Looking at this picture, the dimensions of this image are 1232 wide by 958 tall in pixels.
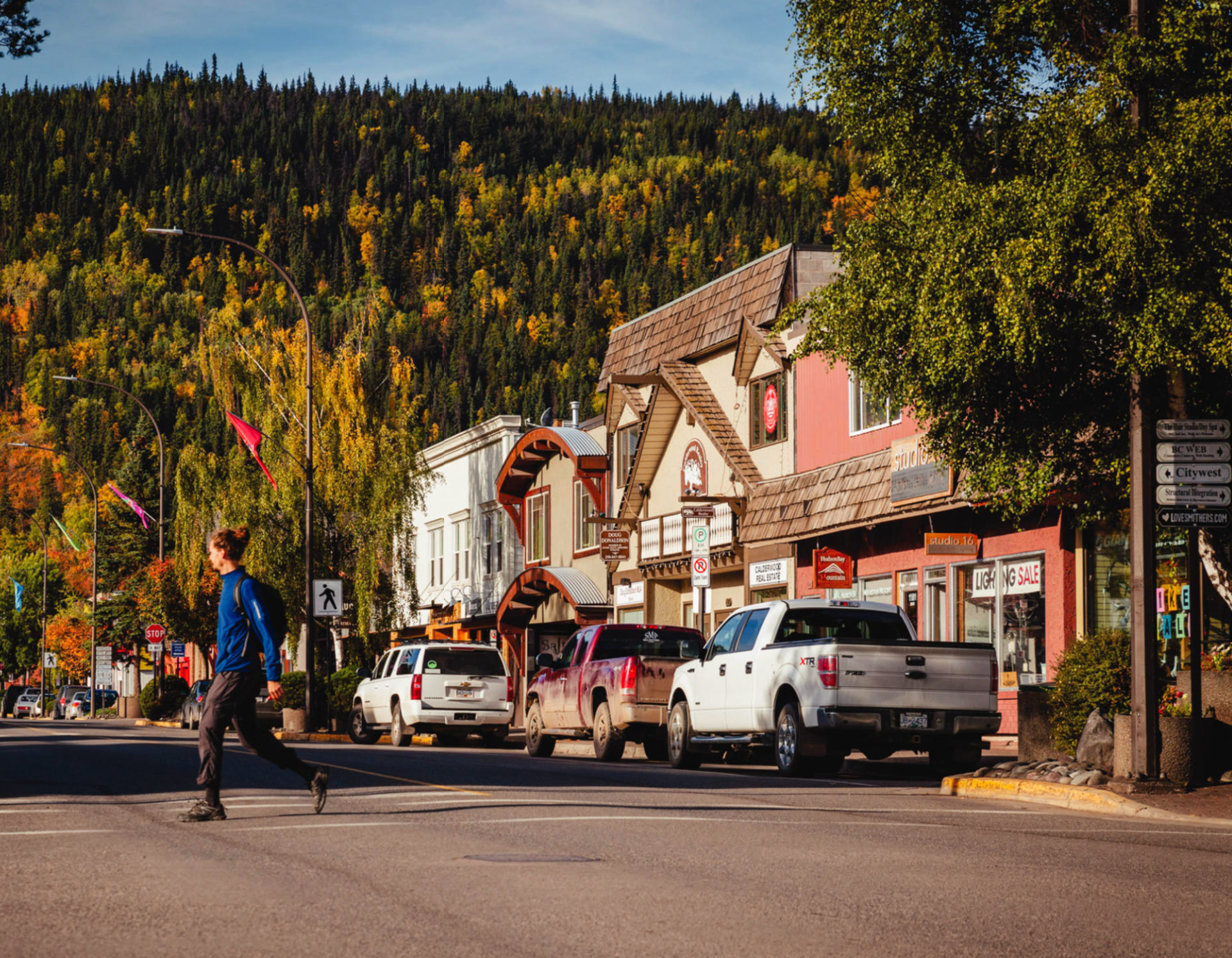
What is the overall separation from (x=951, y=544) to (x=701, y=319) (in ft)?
38.6

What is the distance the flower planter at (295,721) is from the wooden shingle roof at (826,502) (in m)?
9.76

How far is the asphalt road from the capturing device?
25.4ft

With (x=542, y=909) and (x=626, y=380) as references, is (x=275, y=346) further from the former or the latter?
(x=542, y=909)

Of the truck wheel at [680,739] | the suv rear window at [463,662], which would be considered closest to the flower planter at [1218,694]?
the truck wheel at [680,739]

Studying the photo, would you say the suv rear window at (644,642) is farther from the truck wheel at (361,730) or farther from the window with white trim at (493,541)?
the window with white trim at (493,541)

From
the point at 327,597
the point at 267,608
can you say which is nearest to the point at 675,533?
the point at 327,597

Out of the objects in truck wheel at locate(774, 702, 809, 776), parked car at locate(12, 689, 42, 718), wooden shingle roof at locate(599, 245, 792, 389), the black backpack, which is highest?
wooden shingle roof at locate(599, 245, 792, 389)

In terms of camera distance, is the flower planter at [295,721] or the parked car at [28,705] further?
the parked car at [28,705]

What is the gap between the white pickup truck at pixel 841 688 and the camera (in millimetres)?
18875

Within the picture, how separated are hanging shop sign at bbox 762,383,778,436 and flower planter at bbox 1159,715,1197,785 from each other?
18.9 meters

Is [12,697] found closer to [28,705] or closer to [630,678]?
[28,705]

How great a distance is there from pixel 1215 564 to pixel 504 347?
17545 cm

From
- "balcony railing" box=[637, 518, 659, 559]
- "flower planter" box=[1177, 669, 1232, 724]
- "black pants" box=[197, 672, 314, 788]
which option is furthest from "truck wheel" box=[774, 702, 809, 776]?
"balcony railing" box=[637, 518, 659, 559]

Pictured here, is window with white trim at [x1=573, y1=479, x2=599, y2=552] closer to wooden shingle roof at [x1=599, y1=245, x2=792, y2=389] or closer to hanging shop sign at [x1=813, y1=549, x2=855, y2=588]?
wooden shingle roof at [x1=599, y1=245, x2=792, y2=389]
